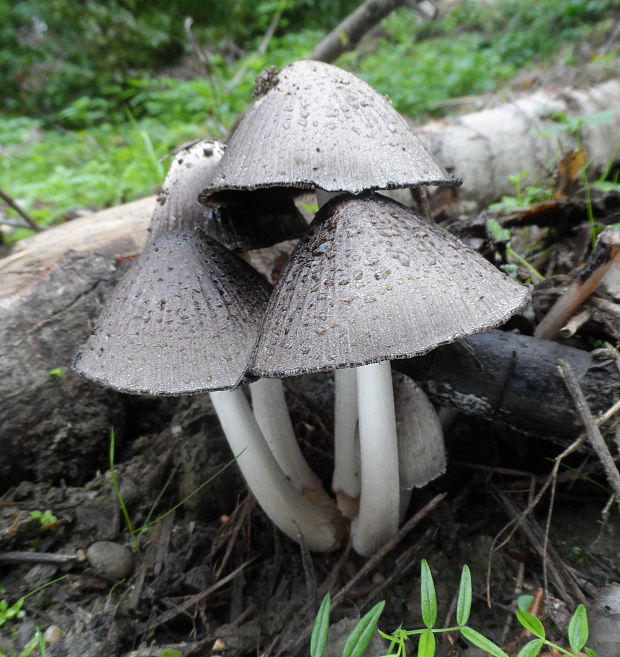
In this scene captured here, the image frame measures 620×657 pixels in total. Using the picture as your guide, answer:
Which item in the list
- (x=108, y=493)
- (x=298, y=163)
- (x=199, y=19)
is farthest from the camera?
(x=199, y=19)

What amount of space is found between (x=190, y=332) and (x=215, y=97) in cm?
291

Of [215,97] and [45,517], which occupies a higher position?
[215,97]

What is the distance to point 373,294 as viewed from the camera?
1.31 metres

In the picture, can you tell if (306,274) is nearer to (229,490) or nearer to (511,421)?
(511,421)

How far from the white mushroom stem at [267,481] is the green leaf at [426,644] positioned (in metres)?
0.68

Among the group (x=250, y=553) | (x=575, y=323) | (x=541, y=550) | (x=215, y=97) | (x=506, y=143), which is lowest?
(x=250, y=553)


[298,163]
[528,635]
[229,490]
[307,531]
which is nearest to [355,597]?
[307,531]

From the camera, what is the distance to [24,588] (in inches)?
67.2

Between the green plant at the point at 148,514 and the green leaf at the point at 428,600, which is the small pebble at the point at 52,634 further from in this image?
the green leaf at the point at 428,600

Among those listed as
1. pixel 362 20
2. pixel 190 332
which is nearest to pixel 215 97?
pixel 362 20

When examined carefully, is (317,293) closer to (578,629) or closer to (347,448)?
(347,448)

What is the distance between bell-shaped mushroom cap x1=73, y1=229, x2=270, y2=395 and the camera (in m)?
1.42

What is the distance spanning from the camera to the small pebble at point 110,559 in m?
1.79

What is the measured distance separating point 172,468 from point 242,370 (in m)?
0.99
